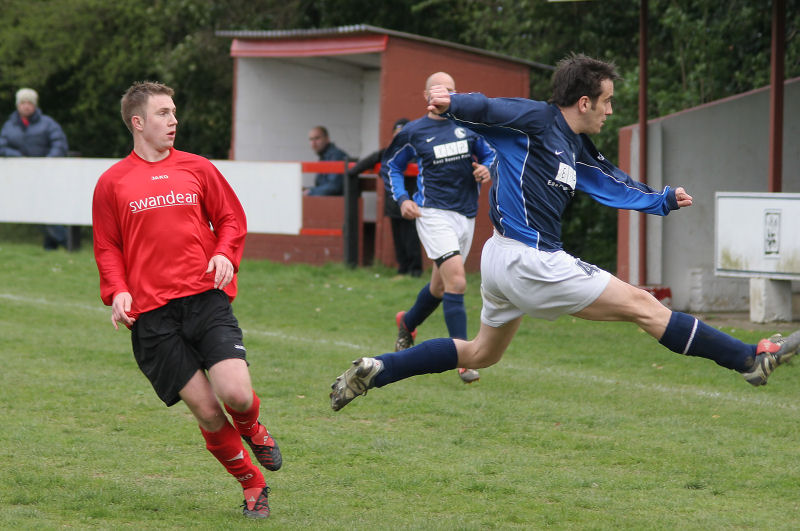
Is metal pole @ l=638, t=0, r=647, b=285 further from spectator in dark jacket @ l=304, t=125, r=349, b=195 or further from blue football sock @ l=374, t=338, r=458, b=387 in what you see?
blue football sock @ l=374, t=338, r=458, b=387

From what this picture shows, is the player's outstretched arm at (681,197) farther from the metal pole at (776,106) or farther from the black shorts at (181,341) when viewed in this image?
the metal pole at (776,106)

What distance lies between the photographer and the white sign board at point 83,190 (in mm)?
15445

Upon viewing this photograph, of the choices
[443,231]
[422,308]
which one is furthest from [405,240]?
[443,231]

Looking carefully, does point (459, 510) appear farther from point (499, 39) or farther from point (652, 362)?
point (499, 39)

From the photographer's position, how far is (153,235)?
5.07 meters

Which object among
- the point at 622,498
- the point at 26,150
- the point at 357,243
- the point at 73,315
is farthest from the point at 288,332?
the point at 26,150

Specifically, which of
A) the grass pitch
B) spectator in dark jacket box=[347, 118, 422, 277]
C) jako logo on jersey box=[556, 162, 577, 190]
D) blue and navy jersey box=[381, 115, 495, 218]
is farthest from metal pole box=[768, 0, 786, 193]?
jako logo on jersey box=[556, 162, 577, 190]

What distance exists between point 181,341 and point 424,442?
2.02 m

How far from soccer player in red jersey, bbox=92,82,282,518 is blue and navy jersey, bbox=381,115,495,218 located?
387 centimetres

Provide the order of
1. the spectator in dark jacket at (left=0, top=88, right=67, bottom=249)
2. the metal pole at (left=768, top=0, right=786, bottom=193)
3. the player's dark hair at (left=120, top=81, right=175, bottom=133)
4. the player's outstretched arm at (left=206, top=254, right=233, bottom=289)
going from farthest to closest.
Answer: the spectator in dark jacket at (left=0, top=88, right=67, bottom=249)
the metal pole at (left=768, top=0, right=786, bottom=193)
the player's dark hair at (left=120, top=81, right=175, bottom=133)
the player's outstretched arm at (left=206, top=254, right=233, bottom=289)

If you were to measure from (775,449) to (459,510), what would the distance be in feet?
6.84

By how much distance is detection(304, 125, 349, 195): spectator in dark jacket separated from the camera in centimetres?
1606

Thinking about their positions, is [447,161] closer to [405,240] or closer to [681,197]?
[681,197]

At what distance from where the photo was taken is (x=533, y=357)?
9.59m
